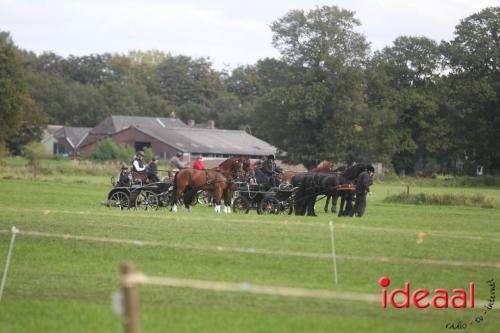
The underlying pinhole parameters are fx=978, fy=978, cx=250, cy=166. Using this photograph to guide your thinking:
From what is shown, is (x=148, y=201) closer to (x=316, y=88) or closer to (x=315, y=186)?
(x=315, y=186)

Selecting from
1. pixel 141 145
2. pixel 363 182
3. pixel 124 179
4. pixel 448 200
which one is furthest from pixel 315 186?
pixel 141 145

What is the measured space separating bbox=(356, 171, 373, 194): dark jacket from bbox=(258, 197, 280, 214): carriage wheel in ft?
8.72

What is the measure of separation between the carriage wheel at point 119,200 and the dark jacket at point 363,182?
6738 millimetres

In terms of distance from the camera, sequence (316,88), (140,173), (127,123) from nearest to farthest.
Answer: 1. (140,173)
2. (316,88)
3. (127,123)

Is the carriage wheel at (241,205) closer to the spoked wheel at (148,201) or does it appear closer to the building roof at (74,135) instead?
the spoked wheel at (148,201)

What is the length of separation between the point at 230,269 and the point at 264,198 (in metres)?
14.0

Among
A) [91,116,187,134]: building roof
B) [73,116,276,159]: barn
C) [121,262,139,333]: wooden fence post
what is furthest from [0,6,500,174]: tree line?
[121,262,139,333]: wooden fence post

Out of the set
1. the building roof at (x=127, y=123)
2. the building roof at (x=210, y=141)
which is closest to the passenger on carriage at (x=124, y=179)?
the building roof at (x=210, y=141)

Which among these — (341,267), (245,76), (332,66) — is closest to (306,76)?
(332,66)

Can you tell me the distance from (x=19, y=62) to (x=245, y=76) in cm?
6614

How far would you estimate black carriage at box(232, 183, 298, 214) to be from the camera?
2823cm

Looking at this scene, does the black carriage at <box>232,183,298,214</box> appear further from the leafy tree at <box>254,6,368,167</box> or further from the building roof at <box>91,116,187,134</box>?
the building roof at <box>91,116,187,134</box>

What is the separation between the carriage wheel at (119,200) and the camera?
28.4 m

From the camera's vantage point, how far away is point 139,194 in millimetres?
28734
